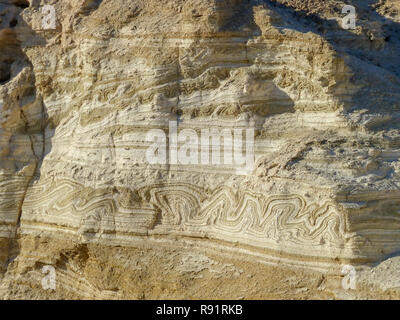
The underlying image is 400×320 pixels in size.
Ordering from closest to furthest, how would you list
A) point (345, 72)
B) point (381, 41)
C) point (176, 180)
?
1. point (345, 72)
2. point (176, 180)
3. point (381, 41)

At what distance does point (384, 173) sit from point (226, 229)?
1.66 meters

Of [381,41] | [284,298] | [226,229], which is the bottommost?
[284,298]

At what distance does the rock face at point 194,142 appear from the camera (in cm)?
629

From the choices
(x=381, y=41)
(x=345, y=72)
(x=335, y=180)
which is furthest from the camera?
(x=381, y=41)

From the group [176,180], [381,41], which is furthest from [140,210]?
[381,41]

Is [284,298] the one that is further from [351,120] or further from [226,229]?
[351,120]

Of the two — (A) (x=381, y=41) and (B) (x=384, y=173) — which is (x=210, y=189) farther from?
(A) (x=381, y=41)

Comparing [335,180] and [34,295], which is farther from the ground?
[335,180]

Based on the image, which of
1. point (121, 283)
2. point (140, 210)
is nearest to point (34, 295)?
point (121, 283)

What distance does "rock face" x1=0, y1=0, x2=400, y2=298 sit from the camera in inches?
248

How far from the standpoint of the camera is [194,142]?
281 inches

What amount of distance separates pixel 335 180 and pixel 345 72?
1184mm

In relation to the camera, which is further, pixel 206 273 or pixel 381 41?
pixel 381 41

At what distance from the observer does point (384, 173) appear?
6281 mm
